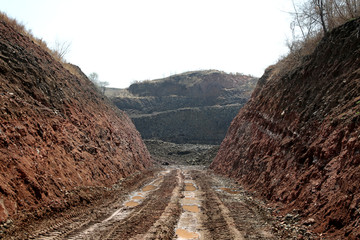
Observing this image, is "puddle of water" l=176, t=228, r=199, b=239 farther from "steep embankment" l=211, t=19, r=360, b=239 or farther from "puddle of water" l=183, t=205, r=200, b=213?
"steep embankment" l=211, t=19, r=360, b=239

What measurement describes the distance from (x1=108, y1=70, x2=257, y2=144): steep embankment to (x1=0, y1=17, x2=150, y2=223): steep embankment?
40317 mm

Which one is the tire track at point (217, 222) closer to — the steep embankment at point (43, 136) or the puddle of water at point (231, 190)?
the puddle of water at point (231, 190)

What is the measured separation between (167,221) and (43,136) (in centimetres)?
610

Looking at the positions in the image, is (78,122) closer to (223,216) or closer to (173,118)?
(223,216)

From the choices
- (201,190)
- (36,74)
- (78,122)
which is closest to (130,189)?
(201,190)

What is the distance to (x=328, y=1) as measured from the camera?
1540 cm

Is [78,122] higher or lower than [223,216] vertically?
higher

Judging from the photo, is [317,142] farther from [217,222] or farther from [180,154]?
[180,154]

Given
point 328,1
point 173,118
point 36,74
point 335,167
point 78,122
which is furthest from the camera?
point 173,118

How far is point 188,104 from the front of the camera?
67.7 meters

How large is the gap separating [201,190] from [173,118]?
48.8 m

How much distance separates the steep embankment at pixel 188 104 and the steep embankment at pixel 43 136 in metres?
40.3

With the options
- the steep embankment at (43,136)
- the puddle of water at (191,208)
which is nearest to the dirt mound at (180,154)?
the steep embankment at (43,136)

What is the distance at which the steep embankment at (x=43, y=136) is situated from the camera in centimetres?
723
